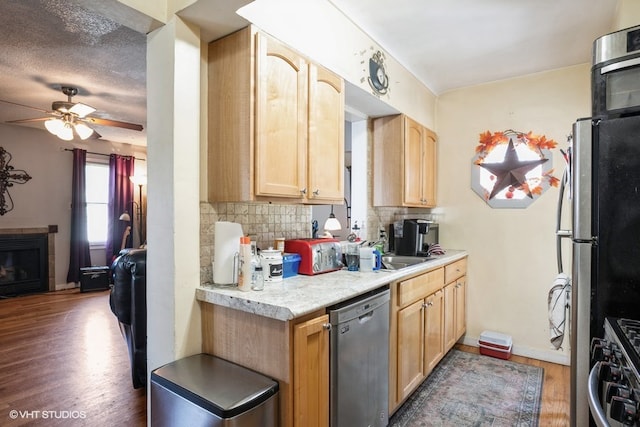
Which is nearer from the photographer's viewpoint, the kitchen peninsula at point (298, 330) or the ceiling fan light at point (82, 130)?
the kitchen peninsula at point (298, 330)

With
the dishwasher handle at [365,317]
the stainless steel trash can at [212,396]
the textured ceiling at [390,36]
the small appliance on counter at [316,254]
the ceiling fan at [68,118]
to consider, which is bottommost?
the stainless steel trash can at [212,396]

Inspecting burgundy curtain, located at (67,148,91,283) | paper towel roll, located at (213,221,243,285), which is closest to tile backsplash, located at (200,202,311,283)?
Result: paper towel roll, located at (213,221,243,285)

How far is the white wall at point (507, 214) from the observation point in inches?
124

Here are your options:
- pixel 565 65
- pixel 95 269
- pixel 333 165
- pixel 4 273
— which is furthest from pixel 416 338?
pixel 4 273

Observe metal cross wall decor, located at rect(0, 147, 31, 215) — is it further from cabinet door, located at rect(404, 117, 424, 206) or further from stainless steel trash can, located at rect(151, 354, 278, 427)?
cabinet door, located at rect(404, 117, 424, 206)

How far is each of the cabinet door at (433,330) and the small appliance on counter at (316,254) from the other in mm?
824

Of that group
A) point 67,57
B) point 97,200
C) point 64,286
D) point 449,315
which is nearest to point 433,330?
point 449,315

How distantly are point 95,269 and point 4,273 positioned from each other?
3.87 ft

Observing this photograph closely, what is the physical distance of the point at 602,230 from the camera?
140 centimetres

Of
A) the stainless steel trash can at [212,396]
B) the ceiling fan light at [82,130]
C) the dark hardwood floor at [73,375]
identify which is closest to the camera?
the stainless steel trash can at [212,396]

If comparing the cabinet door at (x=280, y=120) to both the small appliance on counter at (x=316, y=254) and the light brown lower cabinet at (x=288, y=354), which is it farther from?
the light brown lower cabinet at (x=288, y=354)

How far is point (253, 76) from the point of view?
5.27 ft

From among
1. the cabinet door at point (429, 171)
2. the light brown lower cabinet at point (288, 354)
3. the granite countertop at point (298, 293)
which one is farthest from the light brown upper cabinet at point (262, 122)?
the cabinet door at point (429, 171)

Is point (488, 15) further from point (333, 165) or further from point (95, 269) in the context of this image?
point (95, 269)
